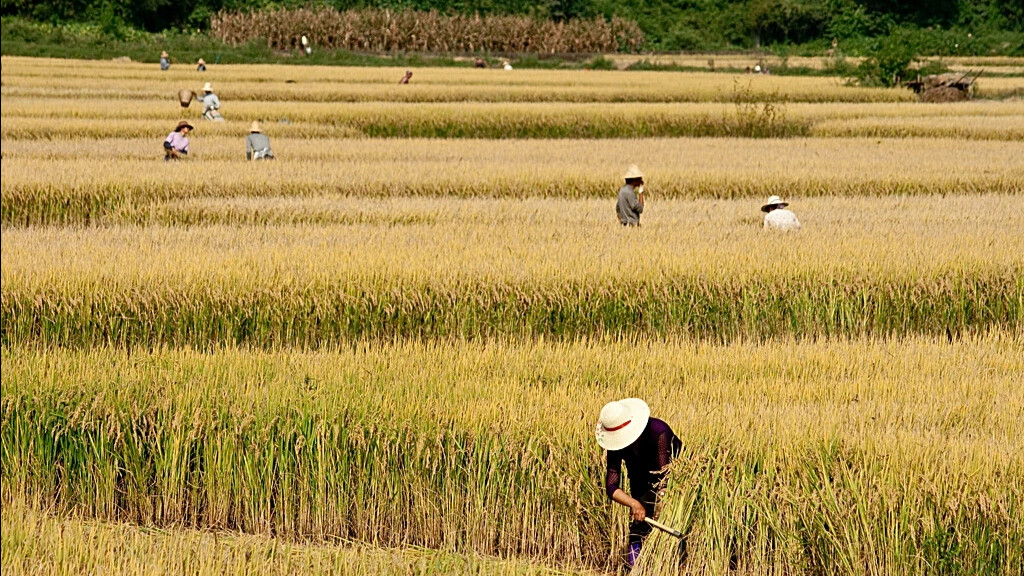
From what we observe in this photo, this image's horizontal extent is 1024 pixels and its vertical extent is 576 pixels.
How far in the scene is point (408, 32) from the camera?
5503cm

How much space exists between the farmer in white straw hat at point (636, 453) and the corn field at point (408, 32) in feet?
167

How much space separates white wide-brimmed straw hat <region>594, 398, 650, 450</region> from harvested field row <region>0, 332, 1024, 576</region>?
44 cm

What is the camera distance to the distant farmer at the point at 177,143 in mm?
18656

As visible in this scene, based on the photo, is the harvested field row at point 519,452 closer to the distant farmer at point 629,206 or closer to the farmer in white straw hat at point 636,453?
the farmer in white straw hat at point 636,453

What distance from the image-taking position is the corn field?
54250 mm

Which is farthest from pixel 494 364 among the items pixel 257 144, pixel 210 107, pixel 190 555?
pixel 210 107

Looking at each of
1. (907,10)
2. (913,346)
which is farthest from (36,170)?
(907,10)

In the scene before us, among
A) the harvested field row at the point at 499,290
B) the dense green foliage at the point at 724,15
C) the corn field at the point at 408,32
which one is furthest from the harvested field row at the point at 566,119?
the dense green foliage at the point at 724,15

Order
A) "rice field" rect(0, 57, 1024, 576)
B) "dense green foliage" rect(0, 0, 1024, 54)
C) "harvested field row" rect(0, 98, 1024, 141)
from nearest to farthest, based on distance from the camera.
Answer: "rice field" rect(0, 57, 1024, 576) < "harvested field row" rect(0, 98, 1024, 141) < "dense green foliage" rect(0, 0, 1024, 54)

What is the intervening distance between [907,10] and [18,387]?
226 ft

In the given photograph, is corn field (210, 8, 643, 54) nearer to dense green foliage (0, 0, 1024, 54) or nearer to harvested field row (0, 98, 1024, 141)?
dense green foliage (0, 0, 1024, 54)

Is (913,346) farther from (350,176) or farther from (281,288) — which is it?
(350,176)

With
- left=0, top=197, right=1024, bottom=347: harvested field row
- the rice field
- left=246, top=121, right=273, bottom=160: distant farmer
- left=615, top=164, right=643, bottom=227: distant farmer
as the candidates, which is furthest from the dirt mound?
left=0, top=197, right=1024, bottom=347: harvested field row

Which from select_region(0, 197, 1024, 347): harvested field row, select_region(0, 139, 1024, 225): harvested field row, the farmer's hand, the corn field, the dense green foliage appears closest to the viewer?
the farmer's hand
